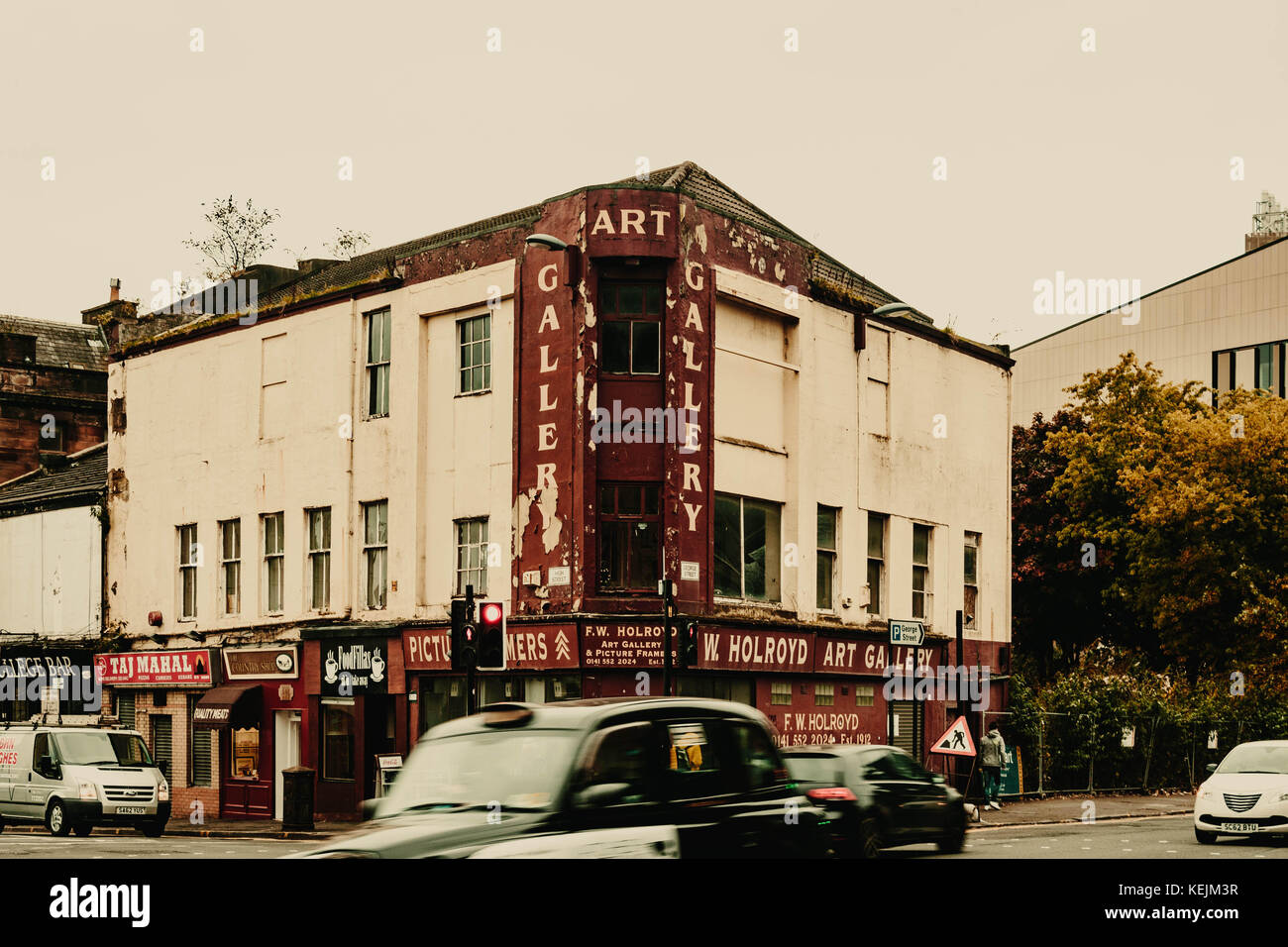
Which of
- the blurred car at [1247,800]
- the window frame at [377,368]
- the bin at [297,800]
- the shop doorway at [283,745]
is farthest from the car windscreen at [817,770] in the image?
the shop doorway at [283,745]

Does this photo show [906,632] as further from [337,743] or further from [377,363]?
[377,363]

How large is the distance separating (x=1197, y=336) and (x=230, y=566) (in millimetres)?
47591

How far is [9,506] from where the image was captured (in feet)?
133

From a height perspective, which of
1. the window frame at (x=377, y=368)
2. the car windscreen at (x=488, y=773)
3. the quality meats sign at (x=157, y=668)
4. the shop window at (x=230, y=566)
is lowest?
the quality meats sign at (x=157, y=668)

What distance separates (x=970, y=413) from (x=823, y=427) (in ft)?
21.0

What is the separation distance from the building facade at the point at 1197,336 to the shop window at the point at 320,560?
41.1 m

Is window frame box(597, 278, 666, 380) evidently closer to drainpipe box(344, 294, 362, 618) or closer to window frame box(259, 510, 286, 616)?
drainpipe box(344, 294, 362, 618)

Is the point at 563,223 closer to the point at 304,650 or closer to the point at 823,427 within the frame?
the point at 823,427

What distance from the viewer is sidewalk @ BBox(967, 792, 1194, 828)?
97.6ft

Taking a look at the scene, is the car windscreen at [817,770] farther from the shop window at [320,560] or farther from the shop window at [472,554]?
the shop window at [320,560]

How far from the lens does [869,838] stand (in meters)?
16.7

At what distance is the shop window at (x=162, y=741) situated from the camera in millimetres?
35562

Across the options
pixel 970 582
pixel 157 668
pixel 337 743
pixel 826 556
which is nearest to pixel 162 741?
pixel 157 668
